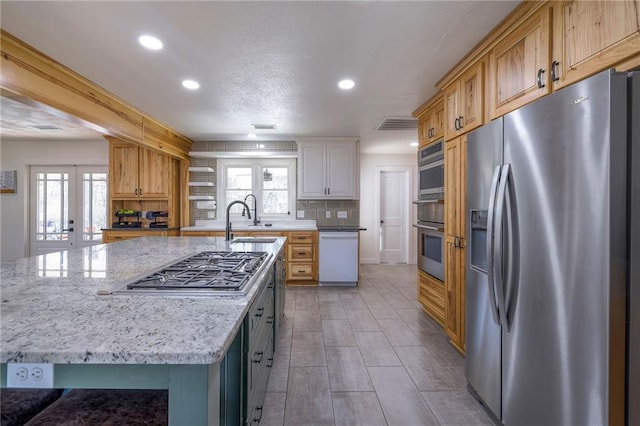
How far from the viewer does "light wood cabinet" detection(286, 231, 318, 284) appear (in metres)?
4.73

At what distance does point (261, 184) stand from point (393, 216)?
305 cm

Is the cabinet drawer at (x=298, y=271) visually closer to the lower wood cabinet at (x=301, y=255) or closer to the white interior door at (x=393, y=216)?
the lower wood cabinet at (x=301, y=255)

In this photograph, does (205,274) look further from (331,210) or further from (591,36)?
(331,210)

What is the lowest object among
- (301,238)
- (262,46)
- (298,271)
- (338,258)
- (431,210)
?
(298,271)

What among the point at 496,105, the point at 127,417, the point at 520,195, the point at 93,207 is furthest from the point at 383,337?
the point at 93,207

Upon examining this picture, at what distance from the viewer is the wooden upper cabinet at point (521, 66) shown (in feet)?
5.21

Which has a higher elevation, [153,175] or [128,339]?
[153,175]

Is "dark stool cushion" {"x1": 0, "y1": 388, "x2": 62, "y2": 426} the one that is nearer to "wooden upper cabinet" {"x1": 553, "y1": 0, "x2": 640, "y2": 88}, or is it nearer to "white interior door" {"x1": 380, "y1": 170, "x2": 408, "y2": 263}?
"wooden upper cabinet" {"x1": 553, "y1": 0, "x2": 640, "y2": 88}

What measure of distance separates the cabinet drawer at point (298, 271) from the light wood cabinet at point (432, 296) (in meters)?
1.78

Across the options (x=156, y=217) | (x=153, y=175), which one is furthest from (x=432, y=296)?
(x=153, y=175)

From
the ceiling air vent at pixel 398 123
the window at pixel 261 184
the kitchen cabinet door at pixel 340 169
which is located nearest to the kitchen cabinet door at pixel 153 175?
the window at pixel 261 184

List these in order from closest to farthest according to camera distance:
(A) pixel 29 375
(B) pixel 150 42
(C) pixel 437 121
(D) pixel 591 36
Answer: (A) pixel 29 375
(D) pixel 591 36
(B) pixel 150 42
(C) pixel 437 121

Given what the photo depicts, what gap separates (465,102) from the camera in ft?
7.80

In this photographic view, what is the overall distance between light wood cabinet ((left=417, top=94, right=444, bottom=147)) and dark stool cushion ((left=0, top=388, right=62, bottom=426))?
129 inches
